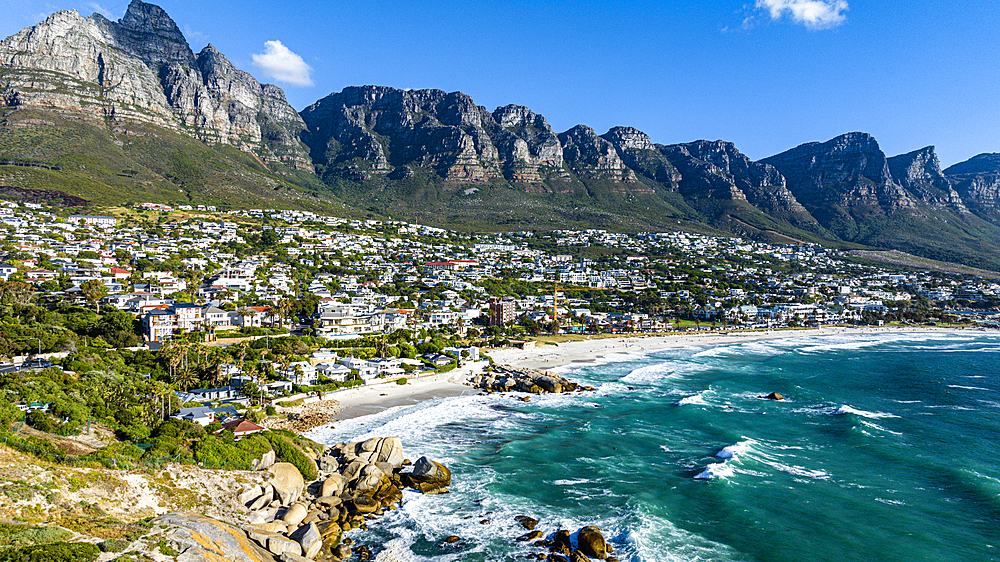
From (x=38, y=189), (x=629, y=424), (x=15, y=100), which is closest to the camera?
(x=629, y=424)

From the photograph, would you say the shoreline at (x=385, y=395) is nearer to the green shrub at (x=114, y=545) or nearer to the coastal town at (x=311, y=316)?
the coastal town at (x=311, y=316)

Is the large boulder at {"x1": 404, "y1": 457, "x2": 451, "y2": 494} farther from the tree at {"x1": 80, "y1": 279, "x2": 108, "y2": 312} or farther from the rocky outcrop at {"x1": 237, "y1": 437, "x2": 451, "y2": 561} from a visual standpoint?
the tree at {"x1": 80, "y1": 279, "x2": 108, "y2": 312}

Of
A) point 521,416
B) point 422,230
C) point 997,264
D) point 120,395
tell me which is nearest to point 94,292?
point 120,395

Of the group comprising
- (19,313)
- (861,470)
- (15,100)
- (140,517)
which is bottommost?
(861,470)

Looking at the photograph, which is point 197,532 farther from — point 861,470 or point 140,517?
point 861,470

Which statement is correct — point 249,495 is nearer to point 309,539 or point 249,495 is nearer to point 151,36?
point 309,539

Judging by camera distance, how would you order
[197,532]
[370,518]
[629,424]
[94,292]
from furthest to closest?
[94,292] < [629,424] < [370,518] < [197,532]

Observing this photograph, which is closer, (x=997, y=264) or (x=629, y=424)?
(x=629, y=424)

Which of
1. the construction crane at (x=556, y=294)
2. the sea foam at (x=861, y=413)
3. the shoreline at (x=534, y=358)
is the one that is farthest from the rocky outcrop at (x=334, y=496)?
the construction crane at (x=556, y=294)
